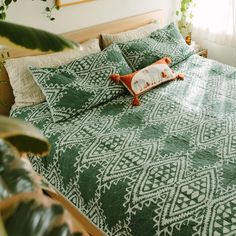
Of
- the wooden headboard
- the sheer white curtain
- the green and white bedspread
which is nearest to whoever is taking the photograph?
the green and white bedspread

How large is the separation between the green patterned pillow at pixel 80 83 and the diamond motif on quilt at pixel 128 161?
0.52m

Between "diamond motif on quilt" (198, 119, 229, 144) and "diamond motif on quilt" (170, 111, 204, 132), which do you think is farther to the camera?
"diamond motif on quilt" (170, 111, 204, 132)

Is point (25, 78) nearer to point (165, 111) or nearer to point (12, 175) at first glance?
point (165, 111)

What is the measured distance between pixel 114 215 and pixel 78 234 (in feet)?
3.82

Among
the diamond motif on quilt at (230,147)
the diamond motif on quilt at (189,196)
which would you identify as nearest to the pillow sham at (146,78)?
the diamond motif on quilt at (230,147)

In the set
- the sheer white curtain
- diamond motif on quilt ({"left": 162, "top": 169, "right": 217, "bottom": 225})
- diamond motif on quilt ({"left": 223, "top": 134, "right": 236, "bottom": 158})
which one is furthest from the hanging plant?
diamond motif on quilt ({"left": 162, "top": 169, "right": 217, "bottom": 225})

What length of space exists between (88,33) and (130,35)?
359mm

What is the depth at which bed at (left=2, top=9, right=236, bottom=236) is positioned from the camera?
144 centimetres

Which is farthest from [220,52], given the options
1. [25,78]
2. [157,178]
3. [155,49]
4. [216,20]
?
[157,178]

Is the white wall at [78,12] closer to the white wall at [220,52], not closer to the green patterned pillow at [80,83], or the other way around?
the green patterned pillow at [80,83]

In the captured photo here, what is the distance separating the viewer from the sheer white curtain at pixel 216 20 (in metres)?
3.21

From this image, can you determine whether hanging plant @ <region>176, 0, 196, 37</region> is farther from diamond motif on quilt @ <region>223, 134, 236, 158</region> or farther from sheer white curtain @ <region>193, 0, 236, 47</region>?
diamond motif on quilt @ <region>223, 134, 236, 158</region>

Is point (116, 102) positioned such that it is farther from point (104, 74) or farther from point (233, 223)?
point (233, 223)

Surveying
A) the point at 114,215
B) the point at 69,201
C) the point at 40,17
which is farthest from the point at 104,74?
the point at 114,215
